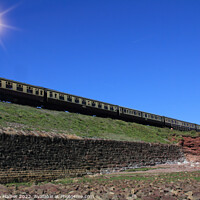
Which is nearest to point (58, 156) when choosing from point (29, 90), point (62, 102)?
point (29, 90)

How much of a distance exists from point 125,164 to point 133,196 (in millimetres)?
8956

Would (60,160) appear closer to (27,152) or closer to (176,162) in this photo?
(27,152)

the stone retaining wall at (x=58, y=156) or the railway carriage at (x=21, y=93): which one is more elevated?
the railway carriage at (x=21, y=93)

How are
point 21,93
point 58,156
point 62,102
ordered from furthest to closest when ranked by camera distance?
point 62,102, point 21,93, point 58,156

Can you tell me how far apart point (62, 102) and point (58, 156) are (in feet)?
45.7

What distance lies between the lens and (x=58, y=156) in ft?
42.8

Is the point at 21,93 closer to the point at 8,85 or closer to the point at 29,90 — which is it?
the point at 29,90

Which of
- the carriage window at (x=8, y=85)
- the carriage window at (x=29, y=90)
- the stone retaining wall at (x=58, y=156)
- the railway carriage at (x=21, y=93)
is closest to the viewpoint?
the stone retaining wall at (x=58, y=156)

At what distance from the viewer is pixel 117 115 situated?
32.2 meters

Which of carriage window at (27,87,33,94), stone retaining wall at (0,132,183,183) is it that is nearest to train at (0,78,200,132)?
carriage window at (27,87,33,94)

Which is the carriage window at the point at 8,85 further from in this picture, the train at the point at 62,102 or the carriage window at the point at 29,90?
the carriage window at the point at 29,90

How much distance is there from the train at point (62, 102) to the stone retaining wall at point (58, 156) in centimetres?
1152

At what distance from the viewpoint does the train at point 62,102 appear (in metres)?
22.9

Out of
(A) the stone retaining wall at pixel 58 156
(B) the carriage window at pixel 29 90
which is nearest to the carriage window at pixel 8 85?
(B) the carriage window at pixel 29 90
